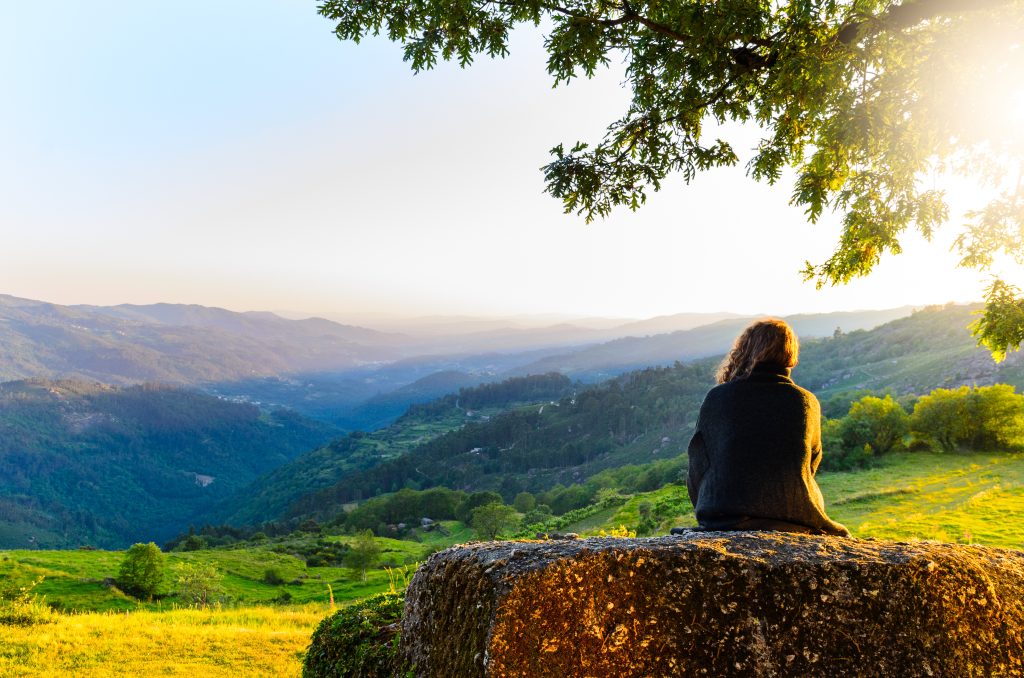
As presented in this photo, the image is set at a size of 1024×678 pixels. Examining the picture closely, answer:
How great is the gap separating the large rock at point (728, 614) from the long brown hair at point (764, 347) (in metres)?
2.23

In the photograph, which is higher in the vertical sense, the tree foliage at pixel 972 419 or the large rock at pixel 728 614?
the large rock at pixel 728 614

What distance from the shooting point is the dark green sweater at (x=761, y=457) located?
4094 mm

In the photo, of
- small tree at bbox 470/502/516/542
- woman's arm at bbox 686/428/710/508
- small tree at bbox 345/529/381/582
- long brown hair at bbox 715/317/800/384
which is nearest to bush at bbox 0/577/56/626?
woman's arm at bbox 686/428/710/508

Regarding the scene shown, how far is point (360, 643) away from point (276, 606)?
79.9ft

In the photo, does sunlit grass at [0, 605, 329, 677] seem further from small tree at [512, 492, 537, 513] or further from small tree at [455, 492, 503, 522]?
small tree at [455, 492, 503, 522]

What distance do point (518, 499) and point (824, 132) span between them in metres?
107

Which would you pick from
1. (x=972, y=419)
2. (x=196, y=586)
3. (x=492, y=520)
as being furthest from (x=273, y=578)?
(x=972, y=419)

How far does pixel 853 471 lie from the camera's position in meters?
33.2

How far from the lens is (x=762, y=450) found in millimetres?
4277

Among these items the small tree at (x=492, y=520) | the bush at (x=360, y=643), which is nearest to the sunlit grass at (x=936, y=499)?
the bush at (x=360, y=643)

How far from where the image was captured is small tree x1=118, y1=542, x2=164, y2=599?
156ft

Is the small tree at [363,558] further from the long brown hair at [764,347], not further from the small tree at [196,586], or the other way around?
the long brown hair at [764,347]

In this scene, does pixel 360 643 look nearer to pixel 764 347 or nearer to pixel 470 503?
pixel 764 347

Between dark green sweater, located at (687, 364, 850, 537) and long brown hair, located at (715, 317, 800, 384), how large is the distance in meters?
0.11
